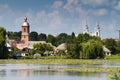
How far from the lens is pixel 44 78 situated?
35.2m

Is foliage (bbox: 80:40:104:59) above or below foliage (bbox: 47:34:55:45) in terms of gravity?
below

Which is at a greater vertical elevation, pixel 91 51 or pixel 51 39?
pixel 51 39

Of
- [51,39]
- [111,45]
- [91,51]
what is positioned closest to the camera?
[91,51]

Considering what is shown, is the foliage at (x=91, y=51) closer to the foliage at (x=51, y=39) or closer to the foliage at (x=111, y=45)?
the foliage at (x=111, y=45)

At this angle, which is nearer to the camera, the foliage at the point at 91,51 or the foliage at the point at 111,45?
the foliage at the point at 91,51

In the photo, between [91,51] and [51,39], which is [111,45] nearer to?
[51,39]

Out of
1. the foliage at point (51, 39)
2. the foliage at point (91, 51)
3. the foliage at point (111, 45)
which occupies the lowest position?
the foliage at point (91, 51)

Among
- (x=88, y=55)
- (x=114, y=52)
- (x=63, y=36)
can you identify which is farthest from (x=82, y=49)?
(x=63, y=36)

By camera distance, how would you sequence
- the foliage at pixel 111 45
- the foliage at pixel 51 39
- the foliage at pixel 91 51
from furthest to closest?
the foliage at pixel 51 39, the foliage at pixel 111 45, the foliage at pixel 91 51

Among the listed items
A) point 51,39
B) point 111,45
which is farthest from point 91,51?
point 51,39

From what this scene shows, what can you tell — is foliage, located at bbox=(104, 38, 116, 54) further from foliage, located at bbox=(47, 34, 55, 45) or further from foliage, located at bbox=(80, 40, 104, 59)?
foliage, located at bbox=(80, 40, 104, 59)

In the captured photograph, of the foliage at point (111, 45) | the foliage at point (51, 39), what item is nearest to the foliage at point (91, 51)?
the foliage at point (111, 45)

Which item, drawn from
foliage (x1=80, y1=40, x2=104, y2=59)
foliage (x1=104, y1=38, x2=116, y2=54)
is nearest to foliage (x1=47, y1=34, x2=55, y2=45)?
foliage (x1=104, y1=38, x2=116, y2=54)

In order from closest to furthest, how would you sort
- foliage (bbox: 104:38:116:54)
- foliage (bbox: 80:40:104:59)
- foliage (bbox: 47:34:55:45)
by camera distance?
1. foliage (bbox: 80:40:104:59)
2. foliage (bbox: 104:38:116:54)
3. foliage (bbox: 47:34:55:45)
